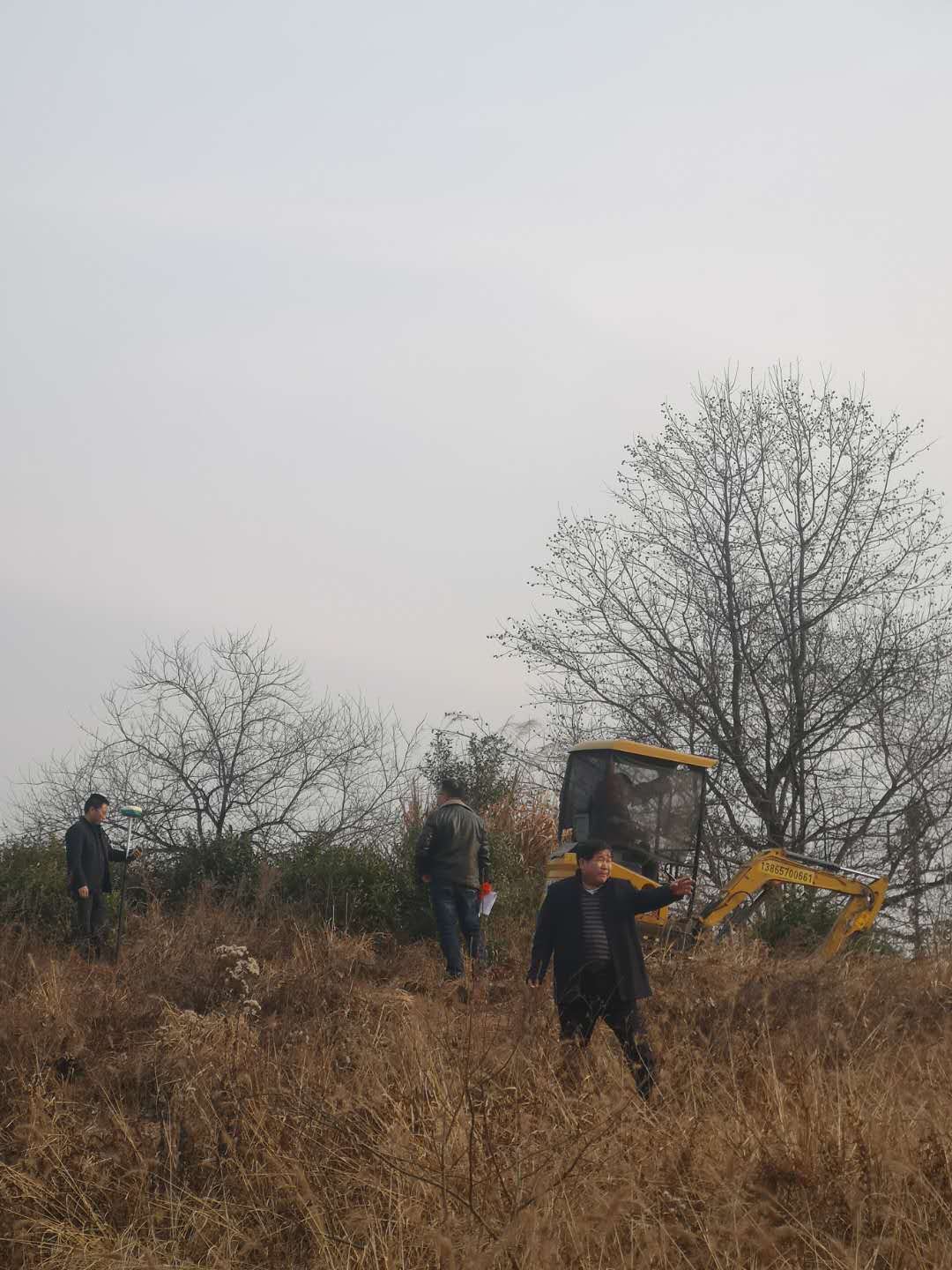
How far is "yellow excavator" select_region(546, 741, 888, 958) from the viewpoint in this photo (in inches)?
563

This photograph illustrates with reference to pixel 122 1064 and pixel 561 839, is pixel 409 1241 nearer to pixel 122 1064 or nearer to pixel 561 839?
pixel 122 1064

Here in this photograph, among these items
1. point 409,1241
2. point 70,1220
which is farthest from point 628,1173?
point 70,1220

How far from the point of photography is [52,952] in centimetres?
1349

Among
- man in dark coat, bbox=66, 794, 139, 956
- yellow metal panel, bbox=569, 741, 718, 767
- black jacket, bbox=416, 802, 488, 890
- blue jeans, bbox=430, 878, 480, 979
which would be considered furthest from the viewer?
yellow metal panel, bbox=569, 741, 718, 767

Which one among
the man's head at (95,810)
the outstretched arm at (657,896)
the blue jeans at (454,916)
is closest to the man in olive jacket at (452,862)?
the blue jeans at (454,916)

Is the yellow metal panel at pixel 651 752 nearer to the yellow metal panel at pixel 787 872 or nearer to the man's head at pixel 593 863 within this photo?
the yellow metal panel at pixel 787 872

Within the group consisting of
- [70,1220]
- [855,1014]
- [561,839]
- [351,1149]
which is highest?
[561,839]

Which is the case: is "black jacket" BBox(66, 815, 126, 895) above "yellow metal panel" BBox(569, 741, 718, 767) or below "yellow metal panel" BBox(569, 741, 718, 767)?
below

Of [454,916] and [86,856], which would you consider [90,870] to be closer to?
[86,856]

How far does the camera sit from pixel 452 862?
501 inches

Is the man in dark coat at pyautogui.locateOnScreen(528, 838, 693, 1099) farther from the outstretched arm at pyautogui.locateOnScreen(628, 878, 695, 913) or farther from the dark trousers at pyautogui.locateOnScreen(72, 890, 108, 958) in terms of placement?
the dark trousers at pyautogui.locateOnScreen(72, 890, 108, 958)

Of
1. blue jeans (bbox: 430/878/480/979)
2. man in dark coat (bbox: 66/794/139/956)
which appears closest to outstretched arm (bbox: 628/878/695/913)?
blue jeans (bbox: 430/878/480/979)

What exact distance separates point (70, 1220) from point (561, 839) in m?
9.54

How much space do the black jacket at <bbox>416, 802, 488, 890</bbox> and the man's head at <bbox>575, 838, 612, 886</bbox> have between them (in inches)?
184
